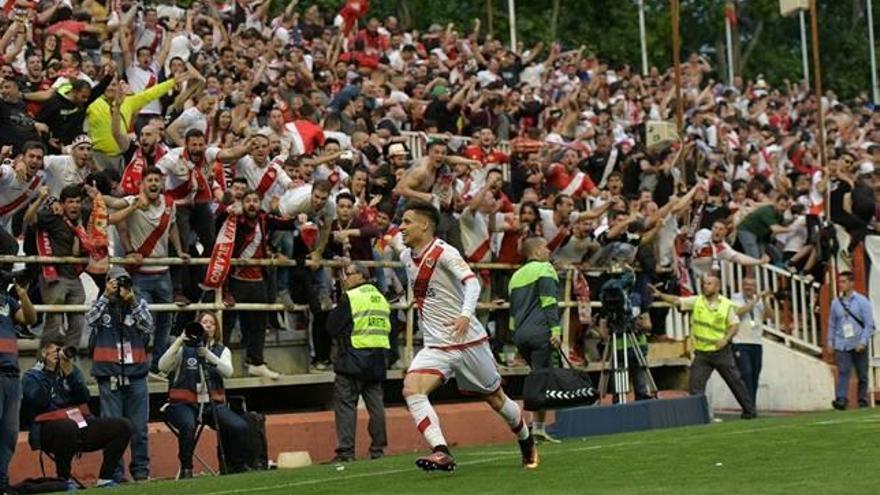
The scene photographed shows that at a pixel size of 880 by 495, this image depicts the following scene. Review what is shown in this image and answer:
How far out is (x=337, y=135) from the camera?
27.2m

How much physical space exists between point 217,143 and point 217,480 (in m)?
6.09

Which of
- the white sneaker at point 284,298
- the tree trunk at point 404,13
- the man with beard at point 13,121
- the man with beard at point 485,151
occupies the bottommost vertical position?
the white sneaker at point 284,298

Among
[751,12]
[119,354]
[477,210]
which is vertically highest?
[751,12]

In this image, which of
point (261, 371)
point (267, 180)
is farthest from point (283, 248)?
point (261, 371)

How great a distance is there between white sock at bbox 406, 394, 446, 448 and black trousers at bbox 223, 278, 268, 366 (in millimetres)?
6389

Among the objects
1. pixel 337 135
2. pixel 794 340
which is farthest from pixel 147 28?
pixel 794 340

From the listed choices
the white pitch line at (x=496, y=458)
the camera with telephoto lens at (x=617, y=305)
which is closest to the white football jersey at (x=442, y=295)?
the white pitch line at (x=496, y=458)

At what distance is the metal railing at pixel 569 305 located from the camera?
72.7ft

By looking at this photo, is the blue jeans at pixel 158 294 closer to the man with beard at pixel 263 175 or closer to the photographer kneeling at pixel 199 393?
the photographer kneeling at pixel 199 393

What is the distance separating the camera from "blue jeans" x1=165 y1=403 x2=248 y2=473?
Answer: 21234 mm

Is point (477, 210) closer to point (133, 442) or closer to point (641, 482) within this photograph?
point (133, 442)

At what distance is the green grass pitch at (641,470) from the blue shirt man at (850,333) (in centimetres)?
657

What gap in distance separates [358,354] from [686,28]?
168 ft

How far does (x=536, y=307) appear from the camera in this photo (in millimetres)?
24250
